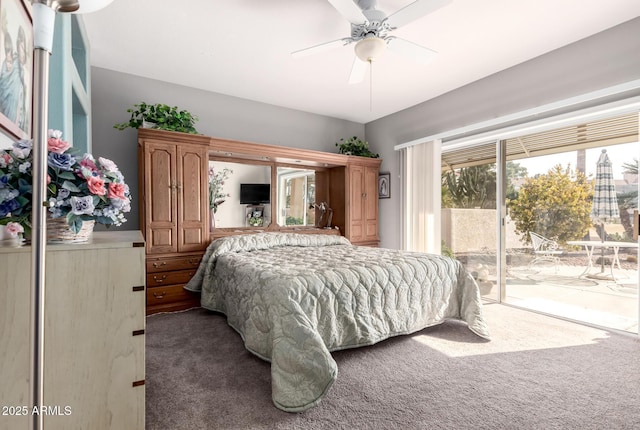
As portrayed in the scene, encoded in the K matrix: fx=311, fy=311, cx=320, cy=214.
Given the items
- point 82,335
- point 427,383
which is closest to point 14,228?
point 82,335

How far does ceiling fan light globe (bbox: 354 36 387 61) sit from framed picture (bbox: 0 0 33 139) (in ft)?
6.03

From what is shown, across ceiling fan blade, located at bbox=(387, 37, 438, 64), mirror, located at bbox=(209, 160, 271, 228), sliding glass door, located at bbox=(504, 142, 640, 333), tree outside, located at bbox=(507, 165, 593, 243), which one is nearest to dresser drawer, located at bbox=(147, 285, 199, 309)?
mirror, located at bbox=(209, 160, 271, 228)

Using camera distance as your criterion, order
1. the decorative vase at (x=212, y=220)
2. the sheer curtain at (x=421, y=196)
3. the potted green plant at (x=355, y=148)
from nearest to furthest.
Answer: the decorative vase at (x=212, y=220), the sheer curtain at (x=421, y=196), the potted green plant at (x=355, y=148)

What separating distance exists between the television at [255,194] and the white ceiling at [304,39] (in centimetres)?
123

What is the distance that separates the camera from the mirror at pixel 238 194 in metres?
3.97

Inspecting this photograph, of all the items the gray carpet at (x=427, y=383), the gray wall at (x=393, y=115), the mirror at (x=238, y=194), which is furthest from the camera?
the mirror at (x=238, y=194)

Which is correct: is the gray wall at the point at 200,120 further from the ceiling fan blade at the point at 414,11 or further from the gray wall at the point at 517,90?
the ceiling fan blade at the point at 414,11

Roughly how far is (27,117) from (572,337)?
12.9 feet

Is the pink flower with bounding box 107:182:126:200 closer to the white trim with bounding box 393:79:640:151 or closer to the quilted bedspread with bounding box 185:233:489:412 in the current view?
the quilted bedspread with bounding box 185:233:489:412

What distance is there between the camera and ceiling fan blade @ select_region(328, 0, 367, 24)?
196 centimetres

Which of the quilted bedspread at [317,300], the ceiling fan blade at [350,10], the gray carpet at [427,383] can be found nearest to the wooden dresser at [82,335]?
the gray carpet at [427,383]

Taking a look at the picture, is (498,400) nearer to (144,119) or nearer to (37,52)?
(37,52)

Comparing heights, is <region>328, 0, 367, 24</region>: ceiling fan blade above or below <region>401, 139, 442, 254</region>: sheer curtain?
above

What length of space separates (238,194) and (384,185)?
2.27 metres
